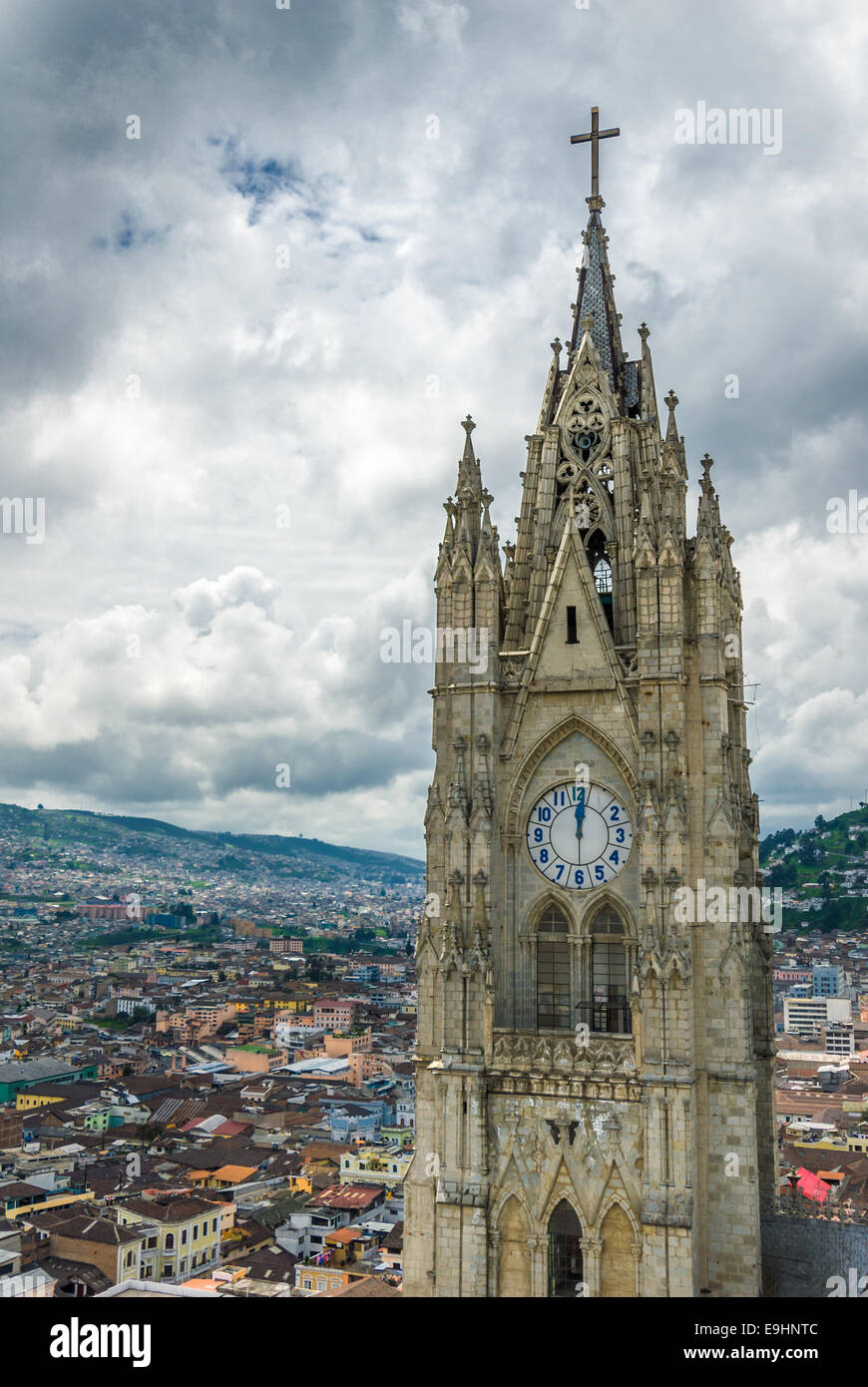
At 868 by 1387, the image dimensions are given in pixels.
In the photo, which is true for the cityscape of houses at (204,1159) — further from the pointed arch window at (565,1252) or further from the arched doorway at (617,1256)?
the arched doorway at (617,1256)

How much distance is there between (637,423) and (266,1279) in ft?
213

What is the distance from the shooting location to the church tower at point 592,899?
87.2 ft

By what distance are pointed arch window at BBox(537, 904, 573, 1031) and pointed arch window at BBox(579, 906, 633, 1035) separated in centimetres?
57

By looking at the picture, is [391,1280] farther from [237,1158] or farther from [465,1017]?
[465,1017]

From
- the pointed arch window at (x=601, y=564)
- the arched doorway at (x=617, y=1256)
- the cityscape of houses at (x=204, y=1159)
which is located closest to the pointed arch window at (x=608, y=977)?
the arched doorway at (x=617, y=1256)

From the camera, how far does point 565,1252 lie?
27109 mm

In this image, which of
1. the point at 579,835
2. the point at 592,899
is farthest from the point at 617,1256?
the point at 579,835

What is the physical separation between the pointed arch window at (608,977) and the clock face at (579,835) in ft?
3.25

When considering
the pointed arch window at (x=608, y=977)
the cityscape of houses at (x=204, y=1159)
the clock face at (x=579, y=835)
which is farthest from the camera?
the cityscape of houses at (x=204, y=1159)

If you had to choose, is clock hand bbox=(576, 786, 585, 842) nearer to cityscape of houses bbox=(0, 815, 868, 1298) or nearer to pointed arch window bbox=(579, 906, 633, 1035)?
pointed arch window bbox=(579, 906, 633, 1035)

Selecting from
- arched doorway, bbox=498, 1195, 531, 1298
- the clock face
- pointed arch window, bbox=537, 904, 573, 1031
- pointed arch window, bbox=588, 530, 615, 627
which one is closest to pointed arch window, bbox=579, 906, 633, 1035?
pointed arch window, bbox=537, 904, 573, 1031

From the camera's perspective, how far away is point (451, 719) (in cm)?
2992

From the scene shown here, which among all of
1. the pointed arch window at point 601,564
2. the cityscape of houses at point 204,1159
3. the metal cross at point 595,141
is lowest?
the cityscape of houses at point 204,1159

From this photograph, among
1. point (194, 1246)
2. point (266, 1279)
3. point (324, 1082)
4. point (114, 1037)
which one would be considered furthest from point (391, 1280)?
point (114, 1037)
